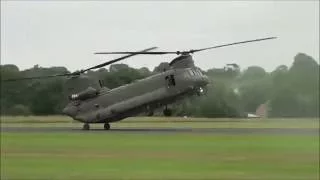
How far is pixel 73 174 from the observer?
19125 millimetres

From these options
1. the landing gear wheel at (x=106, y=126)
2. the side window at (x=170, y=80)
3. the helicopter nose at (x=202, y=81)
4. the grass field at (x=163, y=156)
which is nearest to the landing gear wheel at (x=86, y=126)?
the landing gear wheel at (x=106, y=126)

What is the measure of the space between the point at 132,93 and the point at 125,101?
0.66m

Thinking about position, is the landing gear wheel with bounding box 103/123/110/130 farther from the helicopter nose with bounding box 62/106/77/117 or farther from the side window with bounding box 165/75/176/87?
the side window with bounding box 165/75/176/87

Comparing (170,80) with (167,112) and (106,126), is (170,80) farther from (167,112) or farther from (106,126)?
(106,126)

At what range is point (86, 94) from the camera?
4550 centimetres

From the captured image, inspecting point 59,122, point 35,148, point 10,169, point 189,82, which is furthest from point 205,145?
point 59,122

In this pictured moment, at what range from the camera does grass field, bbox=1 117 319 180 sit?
1948 cm

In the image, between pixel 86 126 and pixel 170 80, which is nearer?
pixel 170 80

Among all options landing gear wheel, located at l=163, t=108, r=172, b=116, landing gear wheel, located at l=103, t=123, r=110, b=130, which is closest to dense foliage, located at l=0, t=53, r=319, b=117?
landing gear wheel, located at l=163, t=108, r=172, b=116

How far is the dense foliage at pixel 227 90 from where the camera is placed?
140ft

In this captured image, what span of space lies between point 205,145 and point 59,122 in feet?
77.9

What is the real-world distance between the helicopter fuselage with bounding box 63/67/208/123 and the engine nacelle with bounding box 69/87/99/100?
214mm

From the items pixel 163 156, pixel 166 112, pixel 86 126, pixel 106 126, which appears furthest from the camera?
pixel 106 126

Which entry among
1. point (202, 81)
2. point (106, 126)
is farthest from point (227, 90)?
point (106, 126)
